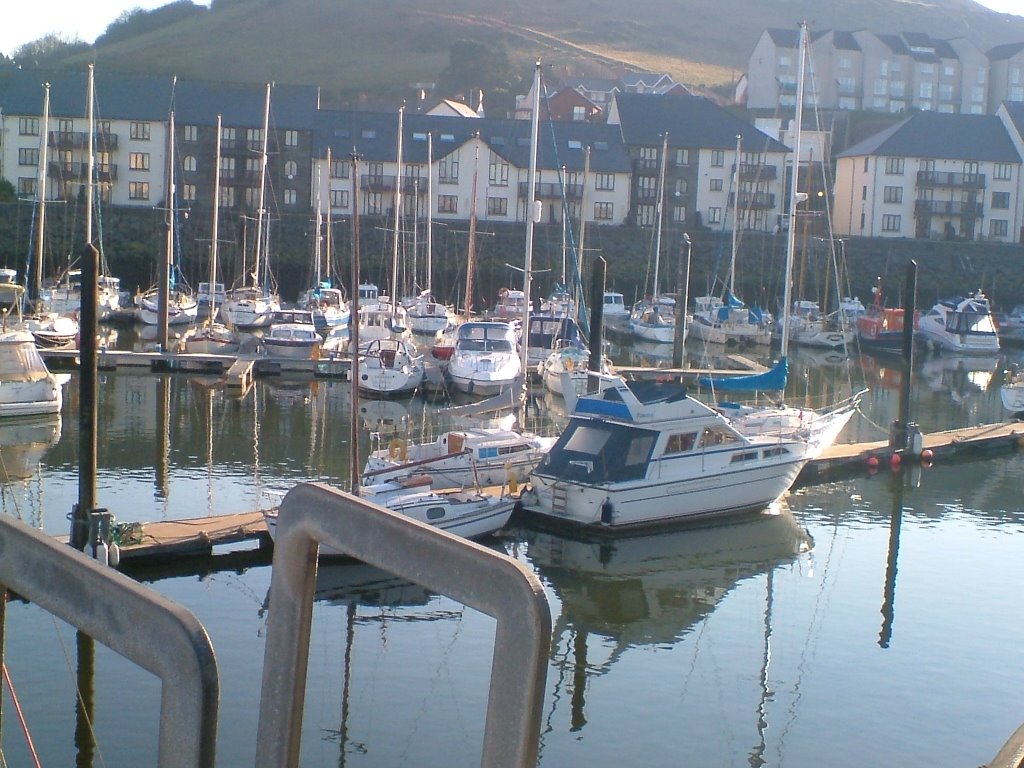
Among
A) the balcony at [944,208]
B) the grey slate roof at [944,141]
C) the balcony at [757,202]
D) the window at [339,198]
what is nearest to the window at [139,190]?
the window at [339,198]

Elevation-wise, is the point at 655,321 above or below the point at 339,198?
below

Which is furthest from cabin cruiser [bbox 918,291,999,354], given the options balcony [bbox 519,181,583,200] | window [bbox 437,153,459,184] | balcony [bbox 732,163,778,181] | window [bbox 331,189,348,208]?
window [bbox 331,189,348,208]

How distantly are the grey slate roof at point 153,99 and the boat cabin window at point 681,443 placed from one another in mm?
58293

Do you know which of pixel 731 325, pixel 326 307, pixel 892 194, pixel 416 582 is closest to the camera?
pixel 416 582

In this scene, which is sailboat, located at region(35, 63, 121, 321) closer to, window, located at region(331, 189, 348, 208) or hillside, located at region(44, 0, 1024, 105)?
window, located at region(331, 189, 348, 208)

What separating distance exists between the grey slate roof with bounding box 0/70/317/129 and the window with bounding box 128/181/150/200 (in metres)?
3.86

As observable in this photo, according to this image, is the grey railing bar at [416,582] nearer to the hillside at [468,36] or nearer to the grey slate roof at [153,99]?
the grey slate roof at [153,99]

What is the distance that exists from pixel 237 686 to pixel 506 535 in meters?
7.64

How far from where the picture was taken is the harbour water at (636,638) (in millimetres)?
13445

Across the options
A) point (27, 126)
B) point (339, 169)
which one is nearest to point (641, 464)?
point (339, 169)

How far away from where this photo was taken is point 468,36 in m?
143

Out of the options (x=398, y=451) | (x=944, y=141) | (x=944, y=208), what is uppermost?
(x=944, y=141)

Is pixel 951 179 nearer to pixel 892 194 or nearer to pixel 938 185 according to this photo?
pixel 938 185

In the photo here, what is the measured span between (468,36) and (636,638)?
13349cm
